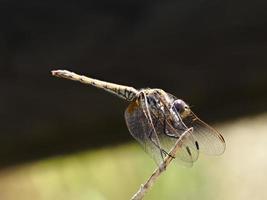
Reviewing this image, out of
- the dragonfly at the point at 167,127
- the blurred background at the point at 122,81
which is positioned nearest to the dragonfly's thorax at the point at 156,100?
the dragonfly at the point at 167,127

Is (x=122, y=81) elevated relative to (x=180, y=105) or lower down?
lower down

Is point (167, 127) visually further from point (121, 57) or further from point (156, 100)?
point (121, 57)

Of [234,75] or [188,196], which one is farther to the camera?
[234,75]

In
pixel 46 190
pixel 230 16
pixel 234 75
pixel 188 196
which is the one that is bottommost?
pixel 46 190

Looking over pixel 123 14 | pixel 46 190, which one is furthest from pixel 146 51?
pixel 46 190

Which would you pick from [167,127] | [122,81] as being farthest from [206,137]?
[122,81]

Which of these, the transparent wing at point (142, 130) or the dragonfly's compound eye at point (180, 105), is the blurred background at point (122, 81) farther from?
the dragonfly's compound eye at point (180, 105)

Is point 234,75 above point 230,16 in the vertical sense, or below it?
below

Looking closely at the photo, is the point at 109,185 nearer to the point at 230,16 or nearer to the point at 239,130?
the point at 239,130
